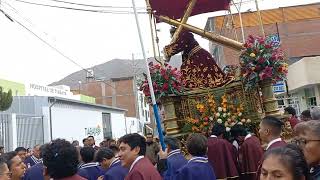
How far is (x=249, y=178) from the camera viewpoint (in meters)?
7.14

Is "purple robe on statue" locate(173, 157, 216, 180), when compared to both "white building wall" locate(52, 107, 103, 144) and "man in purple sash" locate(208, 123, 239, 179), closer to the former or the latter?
"man in purple sash" locate(208, 123, 239, 179)

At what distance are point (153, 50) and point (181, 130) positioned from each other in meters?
1.60

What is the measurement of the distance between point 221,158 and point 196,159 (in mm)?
1845

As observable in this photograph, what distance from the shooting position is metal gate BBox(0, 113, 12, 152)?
681 inches

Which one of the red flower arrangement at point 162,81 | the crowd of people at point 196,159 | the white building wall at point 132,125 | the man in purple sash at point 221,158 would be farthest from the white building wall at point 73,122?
the man in purple sash at point 221,158

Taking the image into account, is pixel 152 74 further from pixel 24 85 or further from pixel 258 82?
pixel 24 85

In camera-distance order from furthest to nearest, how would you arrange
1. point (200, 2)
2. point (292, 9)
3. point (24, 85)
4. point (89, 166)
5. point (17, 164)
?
1. point (292, 9)
2. point (24, 85)
3. point (200, 2)
4. point (89, 166)
5. point (17, 164)

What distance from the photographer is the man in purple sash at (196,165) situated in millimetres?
4958

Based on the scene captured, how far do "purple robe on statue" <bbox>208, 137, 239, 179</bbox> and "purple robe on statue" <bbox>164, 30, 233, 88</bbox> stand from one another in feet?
5.33

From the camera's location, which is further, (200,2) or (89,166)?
(200,2)

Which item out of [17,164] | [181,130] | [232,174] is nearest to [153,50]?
[181,130]

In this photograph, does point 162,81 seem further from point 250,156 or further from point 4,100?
point 4,100

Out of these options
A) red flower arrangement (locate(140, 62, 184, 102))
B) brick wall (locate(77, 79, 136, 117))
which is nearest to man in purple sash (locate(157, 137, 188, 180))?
red flower arrangement (locate(140, 62, 184, 102))

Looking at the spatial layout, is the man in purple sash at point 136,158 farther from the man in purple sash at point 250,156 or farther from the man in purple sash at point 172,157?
the man in purple sash at point 250,156
